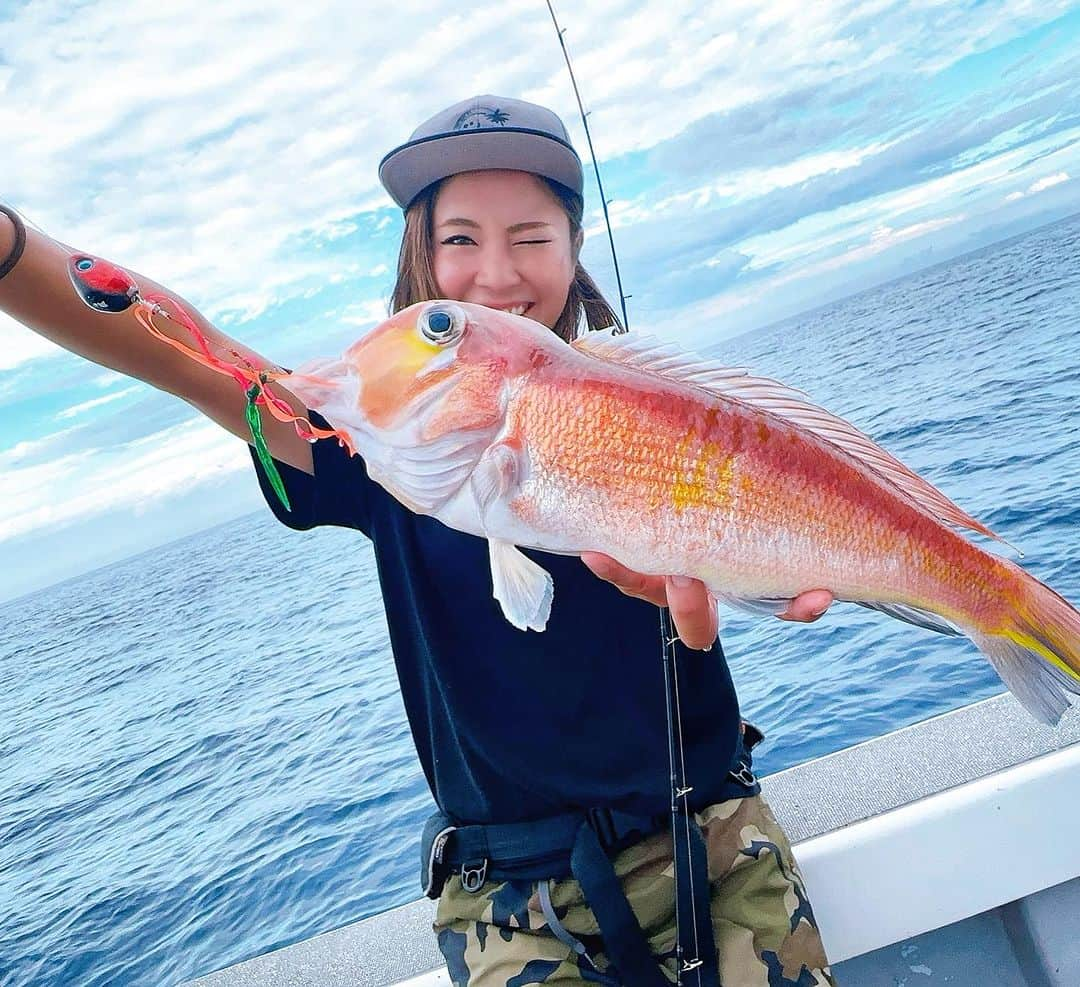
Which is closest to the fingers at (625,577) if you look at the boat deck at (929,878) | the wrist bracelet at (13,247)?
the wrist bracelet at (13,247)

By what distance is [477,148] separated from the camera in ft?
7.38

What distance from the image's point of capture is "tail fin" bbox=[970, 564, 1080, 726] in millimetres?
1646

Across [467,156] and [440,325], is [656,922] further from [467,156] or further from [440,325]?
[467,156]

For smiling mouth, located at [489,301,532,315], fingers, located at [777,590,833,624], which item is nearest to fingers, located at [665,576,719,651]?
fingers, located at [777,590,833,624]

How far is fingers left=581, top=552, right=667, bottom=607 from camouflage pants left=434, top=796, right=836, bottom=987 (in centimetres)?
85

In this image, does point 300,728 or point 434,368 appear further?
point 300,728

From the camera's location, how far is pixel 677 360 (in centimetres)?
163

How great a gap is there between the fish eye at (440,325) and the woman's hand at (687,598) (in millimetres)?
479

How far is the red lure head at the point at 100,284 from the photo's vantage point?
4.12ft

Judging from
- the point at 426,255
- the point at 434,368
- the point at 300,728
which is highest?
the point at 426,255

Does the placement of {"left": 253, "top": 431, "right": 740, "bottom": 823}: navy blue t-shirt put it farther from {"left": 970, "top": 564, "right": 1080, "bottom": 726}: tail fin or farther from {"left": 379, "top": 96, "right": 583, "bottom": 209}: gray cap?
{"left": 970, "top": 564, "right": 1080, "bottom": 726}: tail fin

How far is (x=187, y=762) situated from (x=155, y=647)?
30.7 feet

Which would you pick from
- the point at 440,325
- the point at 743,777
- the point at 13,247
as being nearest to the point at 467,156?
the point at 440,325

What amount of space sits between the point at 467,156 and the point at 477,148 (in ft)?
0.11
